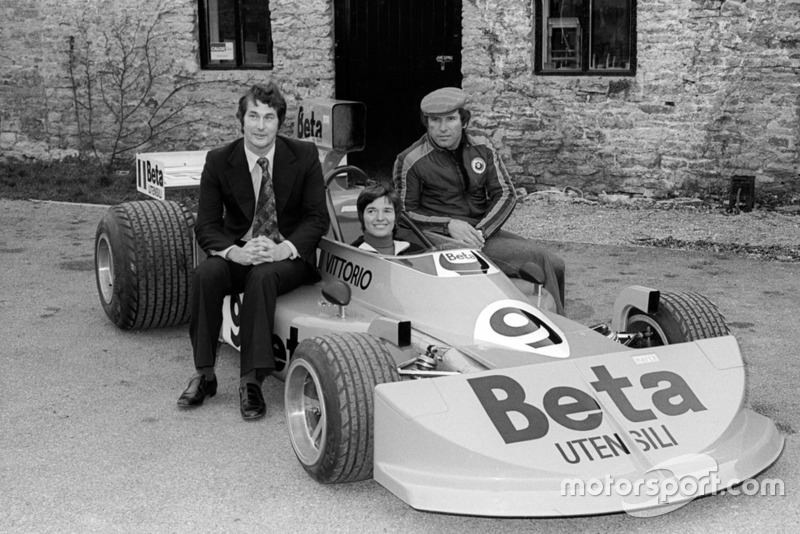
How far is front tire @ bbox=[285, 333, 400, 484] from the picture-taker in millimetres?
4035

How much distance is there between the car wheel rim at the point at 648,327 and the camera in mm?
4953

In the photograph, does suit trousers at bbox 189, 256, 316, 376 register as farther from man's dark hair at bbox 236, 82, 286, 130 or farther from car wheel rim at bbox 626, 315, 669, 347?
car wheel rim at bbox 626, 315, 669, 347

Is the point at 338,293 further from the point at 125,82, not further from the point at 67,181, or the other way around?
the point at 125,82

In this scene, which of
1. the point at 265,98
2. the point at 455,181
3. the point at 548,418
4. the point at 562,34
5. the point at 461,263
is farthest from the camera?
the point at 562,34

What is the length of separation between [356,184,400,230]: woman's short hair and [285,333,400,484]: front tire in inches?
50.6

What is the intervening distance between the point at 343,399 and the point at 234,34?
1018cm

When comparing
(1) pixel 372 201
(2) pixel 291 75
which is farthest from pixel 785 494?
(2) pixel 291 75

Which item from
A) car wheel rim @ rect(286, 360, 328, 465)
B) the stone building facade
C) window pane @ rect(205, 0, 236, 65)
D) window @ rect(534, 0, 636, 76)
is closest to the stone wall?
the stone building facade

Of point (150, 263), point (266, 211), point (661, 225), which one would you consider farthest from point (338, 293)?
point (661, 225)

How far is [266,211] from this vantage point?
5551 mm

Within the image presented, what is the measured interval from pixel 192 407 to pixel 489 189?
2.07m

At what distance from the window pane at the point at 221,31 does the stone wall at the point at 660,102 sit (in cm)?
317

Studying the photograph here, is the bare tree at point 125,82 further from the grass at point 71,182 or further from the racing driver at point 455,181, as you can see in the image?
the racing driver at point 455,181

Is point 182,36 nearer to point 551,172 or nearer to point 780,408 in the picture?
point 551,172
